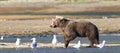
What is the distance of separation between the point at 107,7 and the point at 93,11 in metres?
3.92

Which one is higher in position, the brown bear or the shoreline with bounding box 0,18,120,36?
the brown bear

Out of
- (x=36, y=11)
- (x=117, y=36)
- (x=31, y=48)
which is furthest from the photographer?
(x=36, y=11)

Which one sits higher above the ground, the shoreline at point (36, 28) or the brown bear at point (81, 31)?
the brown bear at point (81, 31)

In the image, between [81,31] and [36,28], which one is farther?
[36,28]

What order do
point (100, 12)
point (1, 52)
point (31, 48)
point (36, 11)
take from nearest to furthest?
point (1, 52) → point (31, 48) → point (100, 12) → point (36, 11)

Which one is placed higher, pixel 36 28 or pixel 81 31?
pixel 81 31

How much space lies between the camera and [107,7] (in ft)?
214

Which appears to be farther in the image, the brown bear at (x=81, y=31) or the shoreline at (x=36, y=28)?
the shoreline at (x=36, y=28)

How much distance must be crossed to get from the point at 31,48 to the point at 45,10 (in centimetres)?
3642

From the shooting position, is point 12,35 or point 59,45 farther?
point 12,35

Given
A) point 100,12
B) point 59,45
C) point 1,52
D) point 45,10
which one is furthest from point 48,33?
point 45,10

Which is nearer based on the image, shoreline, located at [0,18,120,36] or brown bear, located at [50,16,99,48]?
brown bear, located at [50,16,99,48]

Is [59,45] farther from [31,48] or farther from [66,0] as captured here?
[66,0]

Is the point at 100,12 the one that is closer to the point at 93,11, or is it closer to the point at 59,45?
the point at 93,11
